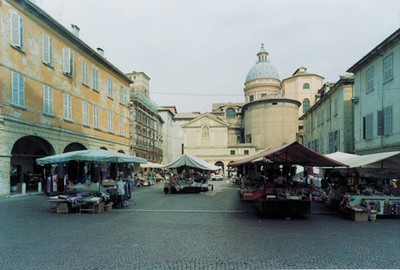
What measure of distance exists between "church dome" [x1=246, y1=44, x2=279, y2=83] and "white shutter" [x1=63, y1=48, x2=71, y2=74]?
1884 inches

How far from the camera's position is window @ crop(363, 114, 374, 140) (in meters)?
22.4

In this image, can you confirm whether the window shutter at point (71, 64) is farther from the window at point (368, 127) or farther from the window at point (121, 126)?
the window at point (368, 127)

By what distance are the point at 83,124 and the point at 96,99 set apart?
3.23m

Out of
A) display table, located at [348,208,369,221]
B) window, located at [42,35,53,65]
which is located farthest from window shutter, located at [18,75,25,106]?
display table, located at [348,208,369,221]

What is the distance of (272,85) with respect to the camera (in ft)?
212

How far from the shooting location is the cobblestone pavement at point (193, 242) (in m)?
6.21

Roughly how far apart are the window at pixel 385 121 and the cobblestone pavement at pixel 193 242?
10.6 metres

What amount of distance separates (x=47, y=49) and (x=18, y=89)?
4179mm

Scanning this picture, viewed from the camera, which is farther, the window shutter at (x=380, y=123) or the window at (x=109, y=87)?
the window at (x=109, y=87)

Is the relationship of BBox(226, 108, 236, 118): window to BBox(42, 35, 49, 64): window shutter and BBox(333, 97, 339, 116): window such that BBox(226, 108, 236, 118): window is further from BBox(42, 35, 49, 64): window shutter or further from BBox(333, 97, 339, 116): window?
BBox(42, 35, 49, 64): window shutter

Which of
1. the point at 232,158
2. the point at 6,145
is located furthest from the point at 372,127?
the point at 232,158

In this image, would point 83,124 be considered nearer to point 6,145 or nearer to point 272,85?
point 6,145

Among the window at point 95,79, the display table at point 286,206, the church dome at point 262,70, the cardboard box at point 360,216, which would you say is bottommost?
the cardboard box at point 360,216

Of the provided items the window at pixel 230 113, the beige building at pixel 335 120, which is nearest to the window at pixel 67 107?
the beige building at pixel 335 120
